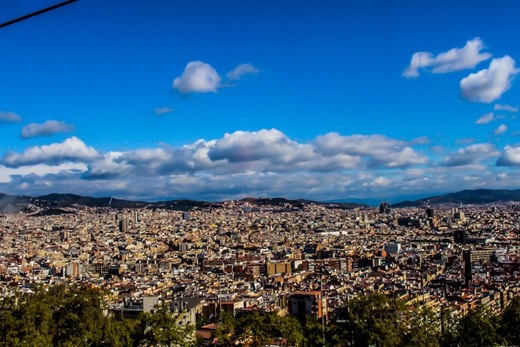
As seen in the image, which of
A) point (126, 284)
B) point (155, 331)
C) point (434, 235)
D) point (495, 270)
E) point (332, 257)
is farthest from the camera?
point (434, 235)

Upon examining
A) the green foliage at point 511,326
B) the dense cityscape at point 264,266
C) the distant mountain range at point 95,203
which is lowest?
the dense cityscape at point 264,266

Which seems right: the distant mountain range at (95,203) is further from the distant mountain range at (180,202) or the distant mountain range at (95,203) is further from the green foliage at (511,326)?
the green foliage at (511,326)

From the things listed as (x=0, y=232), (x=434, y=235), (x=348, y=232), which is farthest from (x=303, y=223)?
(x=0, y=232)

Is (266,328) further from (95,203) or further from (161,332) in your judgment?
(95,203)

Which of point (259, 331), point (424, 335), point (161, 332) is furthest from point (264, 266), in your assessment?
point (424, 335)

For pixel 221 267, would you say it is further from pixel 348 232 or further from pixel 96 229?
pixel 96 229

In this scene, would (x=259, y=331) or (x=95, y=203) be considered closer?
(x=259, y=331)

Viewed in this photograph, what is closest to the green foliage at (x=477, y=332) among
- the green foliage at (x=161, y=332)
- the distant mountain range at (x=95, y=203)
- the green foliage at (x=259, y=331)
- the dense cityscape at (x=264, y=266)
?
the dense cityscape at (x=264, y=266)
